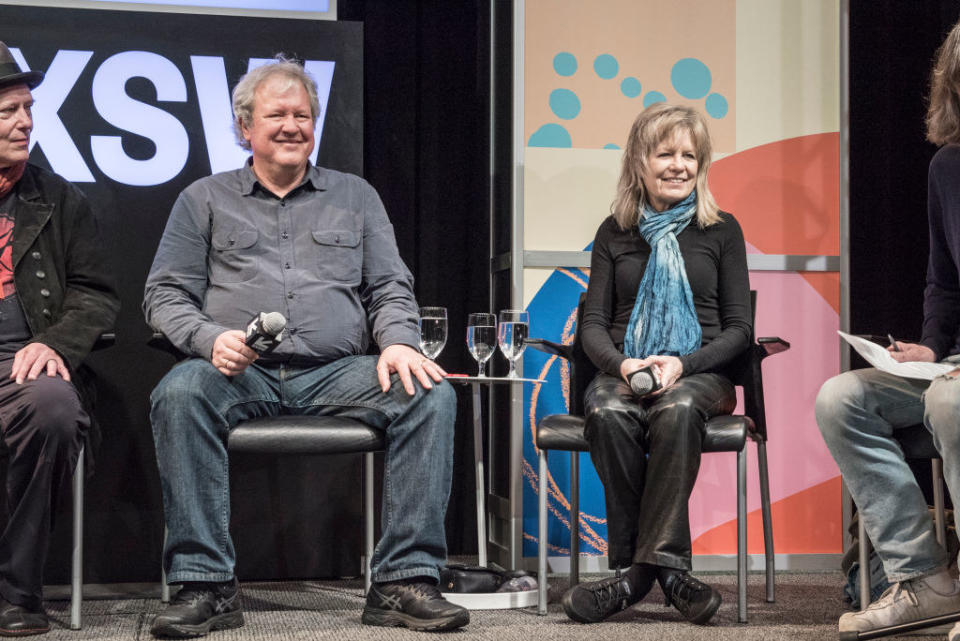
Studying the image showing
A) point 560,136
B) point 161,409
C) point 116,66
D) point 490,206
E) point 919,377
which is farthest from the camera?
point 490,206

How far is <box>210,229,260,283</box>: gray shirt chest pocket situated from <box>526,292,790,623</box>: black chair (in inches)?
34.4

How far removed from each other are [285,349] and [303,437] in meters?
0.28

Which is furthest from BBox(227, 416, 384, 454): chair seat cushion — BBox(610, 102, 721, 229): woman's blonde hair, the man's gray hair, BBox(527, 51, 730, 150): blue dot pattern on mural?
BBox(527, 51, 730, 150): blue dot pattern on mural

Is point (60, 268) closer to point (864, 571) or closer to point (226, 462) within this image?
point (226, 462)

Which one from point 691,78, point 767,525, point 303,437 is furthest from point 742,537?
point 691,78

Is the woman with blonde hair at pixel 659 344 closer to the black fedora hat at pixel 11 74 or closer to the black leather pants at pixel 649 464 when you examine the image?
the black leather pants at pixel 649 464

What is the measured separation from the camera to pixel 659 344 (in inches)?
117

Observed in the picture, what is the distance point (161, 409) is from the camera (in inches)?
98.3

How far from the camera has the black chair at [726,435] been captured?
2.71 m

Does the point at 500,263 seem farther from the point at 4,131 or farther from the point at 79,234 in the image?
the point at 4,131

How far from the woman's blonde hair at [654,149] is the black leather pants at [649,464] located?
599 millimetres

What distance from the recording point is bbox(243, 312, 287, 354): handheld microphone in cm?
241

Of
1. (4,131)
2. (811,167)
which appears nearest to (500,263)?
(811,167)

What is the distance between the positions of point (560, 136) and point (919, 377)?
1.67 meters
